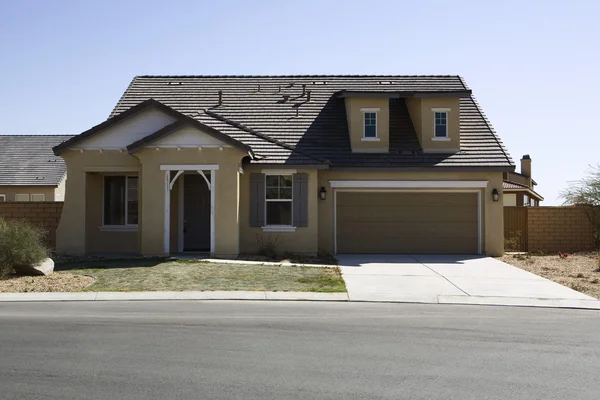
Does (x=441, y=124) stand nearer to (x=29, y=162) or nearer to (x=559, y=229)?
(x=559, y=229)

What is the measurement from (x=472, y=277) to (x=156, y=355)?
35.4ft

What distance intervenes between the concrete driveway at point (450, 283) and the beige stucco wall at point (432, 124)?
13.9 feet

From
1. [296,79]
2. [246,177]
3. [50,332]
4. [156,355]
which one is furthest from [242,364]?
[296,79]

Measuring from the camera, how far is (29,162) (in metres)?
41.2

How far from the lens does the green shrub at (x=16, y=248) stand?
15586 mm

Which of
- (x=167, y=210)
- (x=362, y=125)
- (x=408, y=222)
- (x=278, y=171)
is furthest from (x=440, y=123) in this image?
(x=167, y=210)

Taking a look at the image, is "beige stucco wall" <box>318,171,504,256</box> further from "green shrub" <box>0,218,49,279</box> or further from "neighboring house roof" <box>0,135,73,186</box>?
"neighboring house roof" <box>0,135,73,186</box>

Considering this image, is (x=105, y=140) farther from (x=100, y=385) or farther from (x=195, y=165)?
(x=100, y=385)

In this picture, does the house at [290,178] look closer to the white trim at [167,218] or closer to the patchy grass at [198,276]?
the white trim at [167,218]

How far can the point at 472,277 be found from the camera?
17000mm

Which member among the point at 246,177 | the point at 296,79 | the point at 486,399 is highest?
the point at 296,79

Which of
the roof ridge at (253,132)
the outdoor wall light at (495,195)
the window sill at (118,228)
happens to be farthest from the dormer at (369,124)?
the window sill at (118,228)

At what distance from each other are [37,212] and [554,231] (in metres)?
18.3

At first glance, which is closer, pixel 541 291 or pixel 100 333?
pixel 100 333
